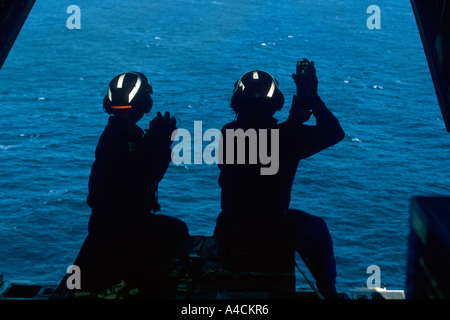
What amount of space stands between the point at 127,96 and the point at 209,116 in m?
121

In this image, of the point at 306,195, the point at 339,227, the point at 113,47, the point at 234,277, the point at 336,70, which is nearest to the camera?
the point at 234,277

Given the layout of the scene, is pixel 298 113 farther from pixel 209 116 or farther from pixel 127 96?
pixel 209 116

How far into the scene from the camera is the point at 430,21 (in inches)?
212

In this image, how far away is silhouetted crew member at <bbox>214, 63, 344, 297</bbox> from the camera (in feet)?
Answer: 20.2

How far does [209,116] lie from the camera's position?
128 m

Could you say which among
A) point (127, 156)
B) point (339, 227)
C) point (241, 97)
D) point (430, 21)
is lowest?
point (339, 227)

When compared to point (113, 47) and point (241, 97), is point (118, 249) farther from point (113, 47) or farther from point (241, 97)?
point (113, 47)

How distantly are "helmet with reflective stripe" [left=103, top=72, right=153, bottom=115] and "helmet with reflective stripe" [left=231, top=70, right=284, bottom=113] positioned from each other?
126cm

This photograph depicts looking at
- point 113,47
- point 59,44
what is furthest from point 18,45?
point 113,47

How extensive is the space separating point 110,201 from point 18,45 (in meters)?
178

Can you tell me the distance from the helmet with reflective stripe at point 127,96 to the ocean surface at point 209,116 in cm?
7761

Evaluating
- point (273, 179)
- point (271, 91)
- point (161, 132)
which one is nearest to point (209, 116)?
point (161, 132)

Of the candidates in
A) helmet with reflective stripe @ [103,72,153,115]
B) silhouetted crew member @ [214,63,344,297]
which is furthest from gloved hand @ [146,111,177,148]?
silhouetted crew member @ [214,63,344,297]

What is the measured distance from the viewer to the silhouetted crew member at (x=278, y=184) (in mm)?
6172
